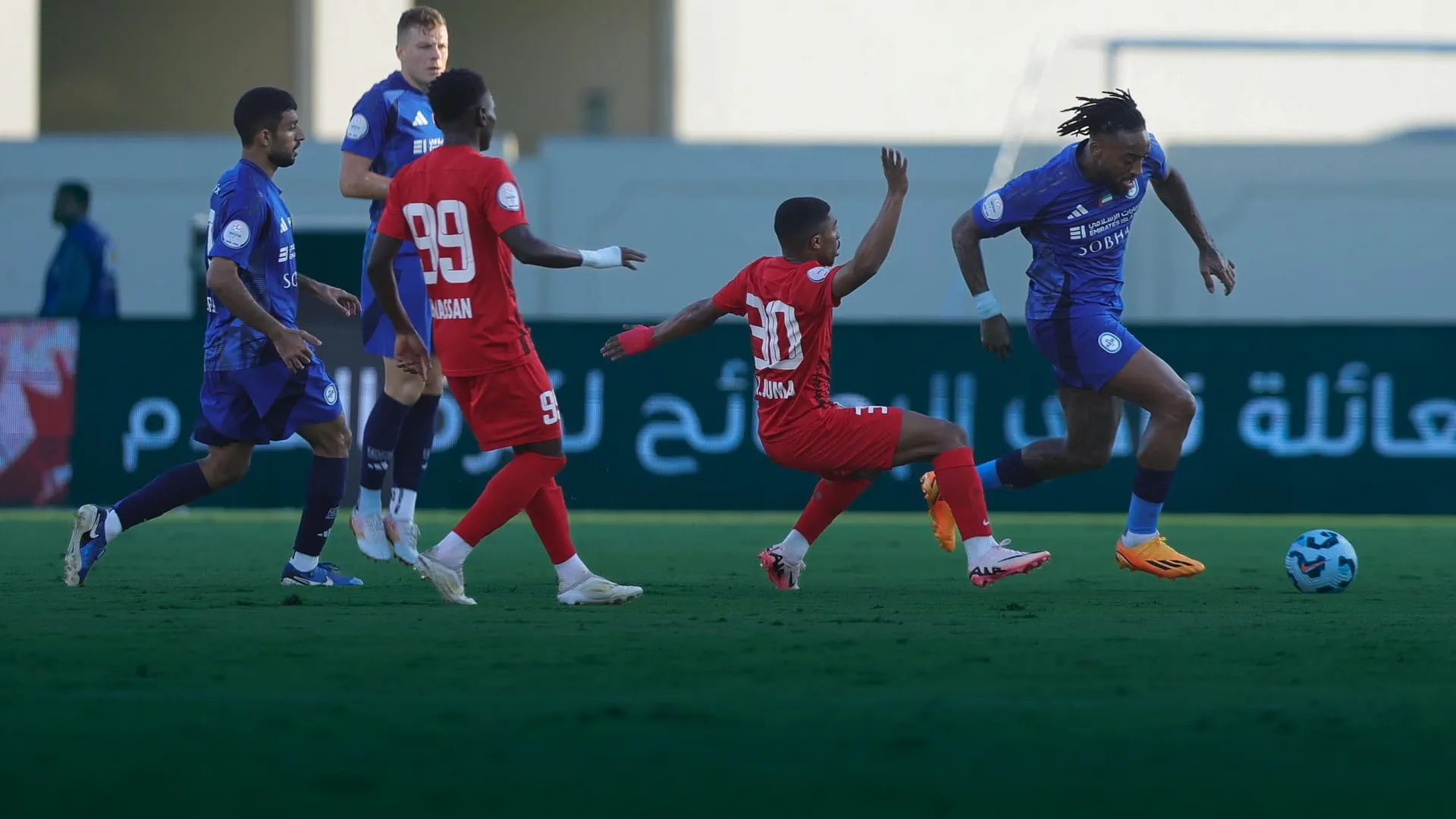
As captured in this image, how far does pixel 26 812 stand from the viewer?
124 inches

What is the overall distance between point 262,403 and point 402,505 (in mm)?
1223

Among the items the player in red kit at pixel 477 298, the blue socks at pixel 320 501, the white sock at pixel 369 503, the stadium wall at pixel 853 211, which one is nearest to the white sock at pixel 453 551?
the player in red kit at pixel 477 298

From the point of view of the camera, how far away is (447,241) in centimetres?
Result: 600

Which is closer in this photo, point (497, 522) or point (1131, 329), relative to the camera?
point (497, 522)

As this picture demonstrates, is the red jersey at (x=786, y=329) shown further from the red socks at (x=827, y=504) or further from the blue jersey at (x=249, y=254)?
the blue jersey at (x=249, y=254)

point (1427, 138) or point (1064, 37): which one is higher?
point (1064, 37)

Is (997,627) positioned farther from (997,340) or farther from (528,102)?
(528,102)

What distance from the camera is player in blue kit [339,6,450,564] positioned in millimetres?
7582

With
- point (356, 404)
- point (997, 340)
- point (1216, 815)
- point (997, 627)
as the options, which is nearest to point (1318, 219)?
point (356, 404)

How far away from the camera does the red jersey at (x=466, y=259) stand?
19.6 ft

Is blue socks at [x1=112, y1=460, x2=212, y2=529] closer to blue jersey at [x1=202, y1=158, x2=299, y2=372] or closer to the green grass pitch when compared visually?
the green grass pitch

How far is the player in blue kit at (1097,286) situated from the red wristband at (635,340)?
129 centimetres

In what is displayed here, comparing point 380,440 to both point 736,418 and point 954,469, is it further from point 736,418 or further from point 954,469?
point 736,418

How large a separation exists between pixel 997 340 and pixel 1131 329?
5167 millimetres
